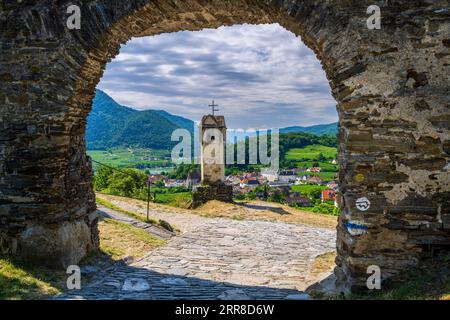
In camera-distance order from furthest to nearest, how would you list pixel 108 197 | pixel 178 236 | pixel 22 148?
pixel 108 197, pixel 178 236, pixel 22 148

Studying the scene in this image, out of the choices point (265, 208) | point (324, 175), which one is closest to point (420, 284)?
point (265, 208)

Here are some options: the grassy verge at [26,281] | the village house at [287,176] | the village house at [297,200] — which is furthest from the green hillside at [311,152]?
the grassy verge at [26,281]

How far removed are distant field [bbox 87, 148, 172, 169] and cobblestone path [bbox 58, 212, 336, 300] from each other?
1613 inches

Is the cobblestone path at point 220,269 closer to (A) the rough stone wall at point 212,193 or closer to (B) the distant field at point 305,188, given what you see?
(A) the rough stone wall at point 212,193

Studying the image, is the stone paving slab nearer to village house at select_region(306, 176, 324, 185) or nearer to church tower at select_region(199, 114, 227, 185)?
church tower at select_region(199, 114, 227, 185)

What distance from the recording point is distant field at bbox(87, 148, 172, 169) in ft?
167

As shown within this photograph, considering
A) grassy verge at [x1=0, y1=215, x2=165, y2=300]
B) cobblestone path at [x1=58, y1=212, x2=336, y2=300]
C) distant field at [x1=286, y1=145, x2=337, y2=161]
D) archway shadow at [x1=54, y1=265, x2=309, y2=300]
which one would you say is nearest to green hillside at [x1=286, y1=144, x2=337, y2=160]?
distant field at [x1=286, y1=145, x2=337, y2=161]

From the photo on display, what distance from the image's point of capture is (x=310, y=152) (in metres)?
44.9

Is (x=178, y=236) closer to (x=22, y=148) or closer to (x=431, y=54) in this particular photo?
(x=22, y=148)

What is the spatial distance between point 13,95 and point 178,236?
474 centimetres

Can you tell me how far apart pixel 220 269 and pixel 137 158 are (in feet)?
165

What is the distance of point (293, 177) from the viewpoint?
121ft

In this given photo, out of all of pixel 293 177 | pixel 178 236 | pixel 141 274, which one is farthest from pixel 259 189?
pixel 141 274

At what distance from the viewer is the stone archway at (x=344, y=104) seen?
4.52m
